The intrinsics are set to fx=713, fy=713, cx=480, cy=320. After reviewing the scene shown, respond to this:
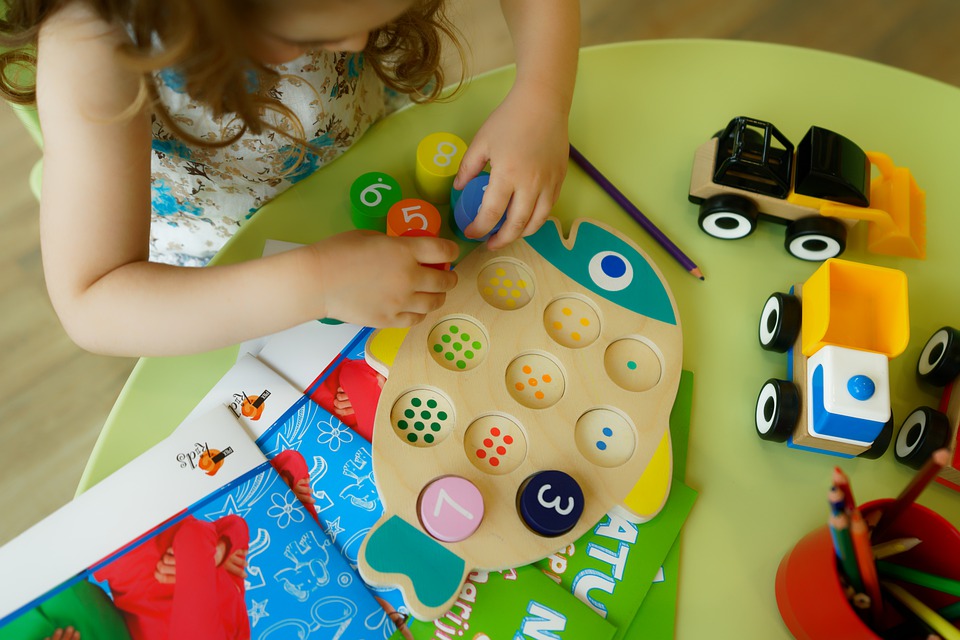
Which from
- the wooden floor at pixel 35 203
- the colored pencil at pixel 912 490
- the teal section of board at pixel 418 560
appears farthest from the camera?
the wooden floor at pixel 35 203

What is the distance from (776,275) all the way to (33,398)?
3.46ft

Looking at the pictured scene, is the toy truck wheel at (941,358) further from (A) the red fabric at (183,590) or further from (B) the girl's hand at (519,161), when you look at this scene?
(A) the red fabric at (183,590)

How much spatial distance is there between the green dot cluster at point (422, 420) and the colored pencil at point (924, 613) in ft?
0.98

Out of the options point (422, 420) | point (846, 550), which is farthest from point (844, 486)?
point (422, 420)

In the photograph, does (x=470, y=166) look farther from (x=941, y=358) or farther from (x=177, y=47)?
(x=941, y=358)

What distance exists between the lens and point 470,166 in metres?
0.57

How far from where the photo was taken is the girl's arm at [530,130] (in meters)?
0.56

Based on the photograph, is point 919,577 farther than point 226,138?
No

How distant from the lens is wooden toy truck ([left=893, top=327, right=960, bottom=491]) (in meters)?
0.51

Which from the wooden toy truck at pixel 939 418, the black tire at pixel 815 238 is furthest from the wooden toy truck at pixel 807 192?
the wooden toy truck at pixel 939 418

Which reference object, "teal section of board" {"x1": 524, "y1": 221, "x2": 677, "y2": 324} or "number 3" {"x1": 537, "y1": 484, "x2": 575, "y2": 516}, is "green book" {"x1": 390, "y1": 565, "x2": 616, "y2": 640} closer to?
"number 3" {"x1": 537, "y1": 484, "x2": 575, "y2": 516}

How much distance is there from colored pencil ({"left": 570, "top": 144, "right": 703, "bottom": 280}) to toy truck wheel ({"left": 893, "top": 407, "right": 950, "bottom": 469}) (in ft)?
0.62

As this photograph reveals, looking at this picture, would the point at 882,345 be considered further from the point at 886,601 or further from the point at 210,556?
the point at 210,556

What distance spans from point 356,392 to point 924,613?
0.38m
